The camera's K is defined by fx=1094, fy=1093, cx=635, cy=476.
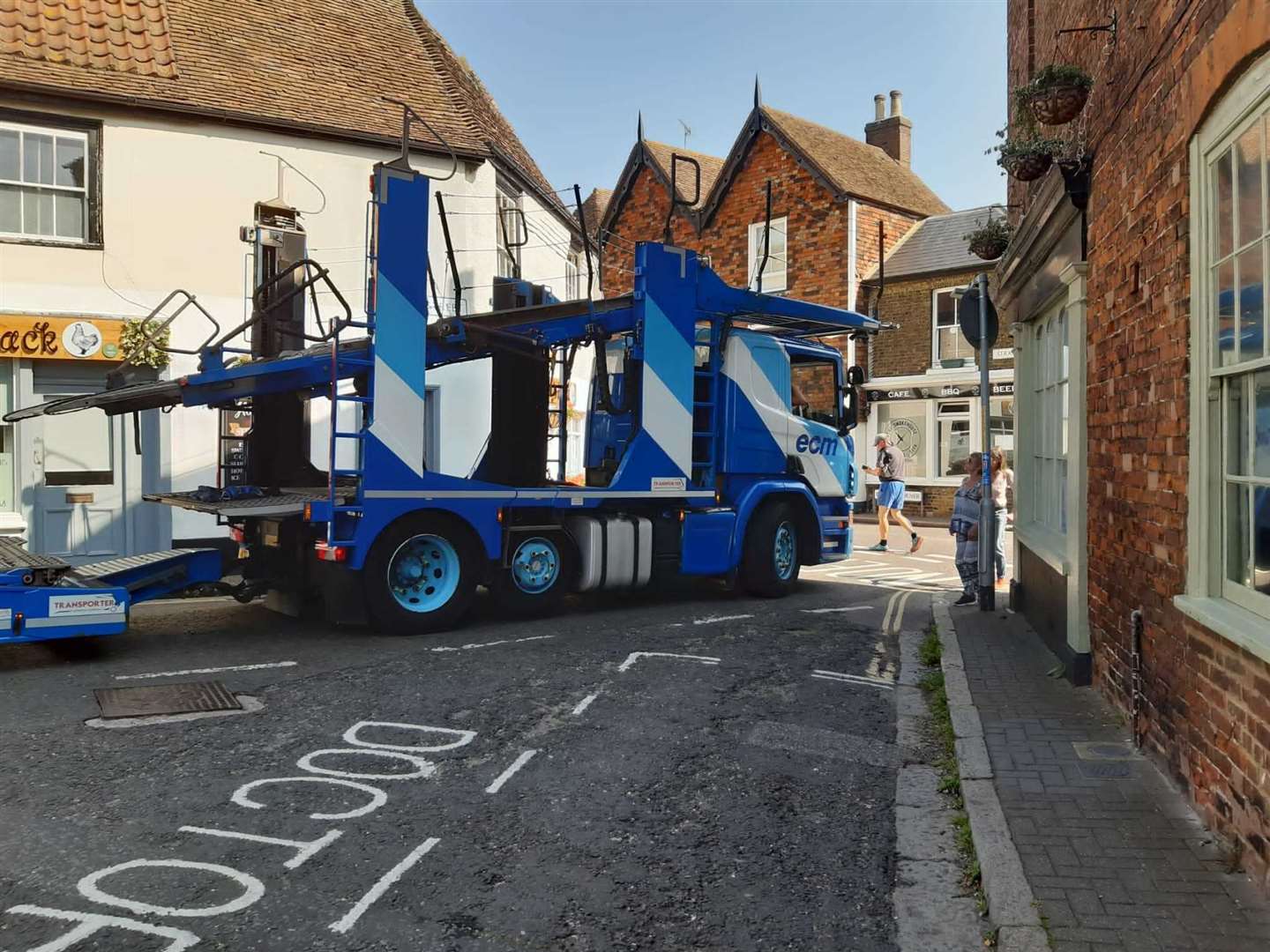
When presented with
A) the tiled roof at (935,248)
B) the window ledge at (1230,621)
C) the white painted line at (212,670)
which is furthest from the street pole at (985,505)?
the tiled roof at (935,248)

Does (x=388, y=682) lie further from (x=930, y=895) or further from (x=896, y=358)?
(x=896, y=358)

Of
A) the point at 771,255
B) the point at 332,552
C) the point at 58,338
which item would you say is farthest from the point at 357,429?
the point at 771,255

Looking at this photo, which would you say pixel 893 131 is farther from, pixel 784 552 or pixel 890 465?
pixel 784 552

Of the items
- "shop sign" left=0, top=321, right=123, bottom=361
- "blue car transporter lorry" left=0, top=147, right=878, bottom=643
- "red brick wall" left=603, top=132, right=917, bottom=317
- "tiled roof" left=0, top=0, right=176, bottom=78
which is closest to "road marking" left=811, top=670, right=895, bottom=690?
"blue car transporter lorry" left=0, top=147, right=878, bottom=643

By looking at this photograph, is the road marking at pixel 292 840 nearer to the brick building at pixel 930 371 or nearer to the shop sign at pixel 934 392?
the shop sign at pixel 934 392

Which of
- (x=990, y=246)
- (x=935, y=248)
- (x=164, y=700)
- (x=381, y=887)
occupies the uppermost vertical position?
(x=935, y=248)

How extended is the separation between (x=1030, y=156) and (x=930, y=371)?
61.2ft

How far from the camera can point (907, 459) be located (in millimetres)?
26609

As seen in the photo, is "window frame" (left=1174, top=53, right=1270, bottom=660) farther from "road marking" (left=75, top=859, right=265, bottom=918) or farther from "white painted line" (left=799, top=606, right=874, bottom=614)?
"white painted line" (left=799, top=606, right=874, bottom=614)

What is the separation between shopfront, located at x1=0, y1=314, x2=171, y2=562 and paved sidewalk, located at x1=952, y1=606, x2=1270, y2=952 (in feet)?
34.4

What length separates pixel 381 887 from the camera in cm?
374

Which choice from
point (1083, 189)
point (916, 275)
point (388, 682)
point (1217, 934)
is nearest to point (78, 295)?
point (388, 682)

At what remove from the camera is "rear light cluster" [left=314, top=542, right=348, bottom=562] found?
8.16 meters

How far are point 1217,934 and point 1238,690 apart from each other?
3.03ft
